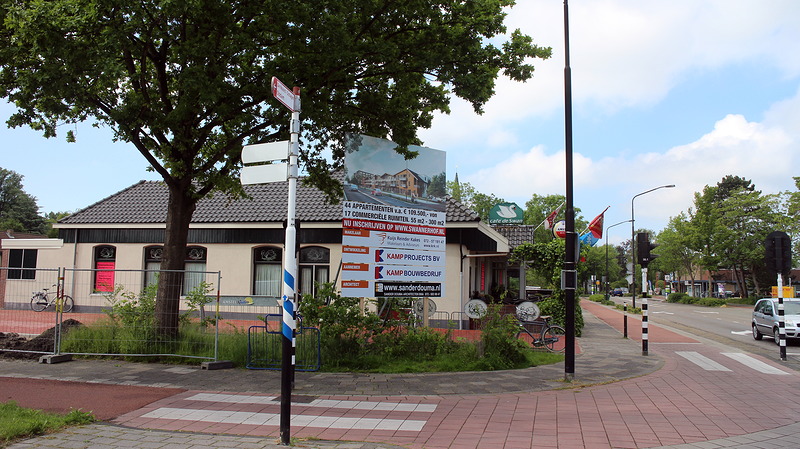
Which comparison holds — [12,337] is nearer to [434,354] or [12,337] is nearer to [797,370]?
[434,354]

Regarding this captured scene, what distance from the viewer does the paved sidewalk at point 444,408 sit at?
597 cm

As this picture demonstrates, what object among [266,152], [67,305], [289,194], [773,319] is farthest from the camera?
[773,319]

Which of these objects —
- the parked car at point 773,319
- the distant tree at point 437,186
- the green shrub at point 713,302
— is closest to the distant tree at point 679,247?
the green shrub at point 713,302

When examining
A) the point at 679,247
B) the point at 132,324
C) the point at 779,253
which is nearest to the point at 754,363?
the point at 779,253

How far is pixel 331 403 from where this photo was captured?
25.2 feet

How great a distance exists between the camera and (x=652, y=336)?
19.3 meters

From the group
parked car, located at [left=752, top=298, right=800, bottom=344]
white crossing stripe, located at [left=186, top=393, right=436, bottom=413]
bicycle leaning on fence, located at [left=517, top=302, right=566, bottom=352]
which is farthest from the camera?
parked car, located at [left=752, top=298, right=800, bottom=344]

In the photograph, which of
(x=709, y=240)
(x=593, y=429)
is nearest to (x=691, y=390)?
(x=593, y=429)

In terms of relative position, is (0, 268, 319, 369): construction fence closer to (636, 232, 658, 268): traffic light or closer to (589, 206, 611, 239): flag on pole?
(636, 232, 658, 268): traffic light

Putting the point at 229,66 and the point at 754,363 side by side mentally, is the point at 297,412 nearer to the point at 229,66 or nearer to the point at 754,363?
the point at 229,66

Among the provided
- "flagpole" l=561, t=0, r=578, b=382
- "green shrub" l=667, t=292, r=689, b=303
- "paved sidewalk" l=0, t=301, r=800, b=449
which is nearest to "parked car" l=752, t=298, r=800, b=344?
"paved sidewalk" l=0, t=301, r=800, b=449

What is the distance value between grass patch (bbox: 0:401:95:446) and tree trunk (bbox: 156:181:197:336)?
4.07 m

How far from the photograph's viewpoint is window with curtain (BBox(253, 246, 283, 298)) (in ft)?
66.9

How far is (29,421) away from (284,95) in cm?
477
